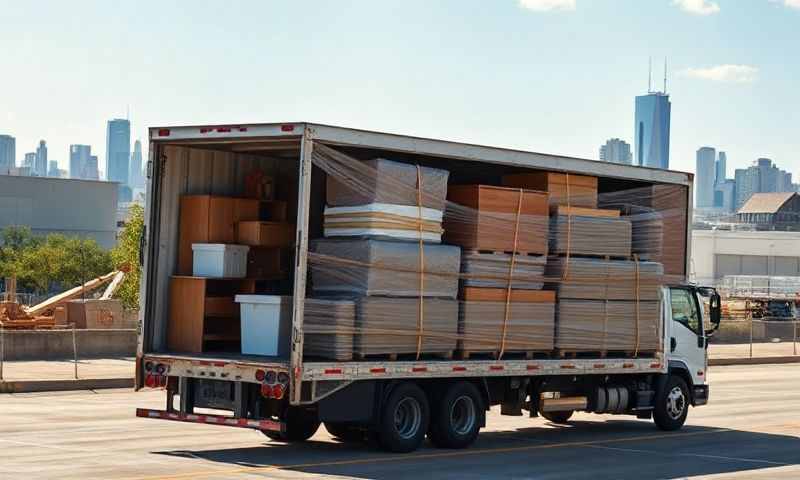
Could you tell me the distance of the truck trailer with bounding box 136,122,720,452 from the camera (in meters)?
15.8

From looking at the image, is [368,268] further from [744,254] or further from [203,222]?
[744,254]

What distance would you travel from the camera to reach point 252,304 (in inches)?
651

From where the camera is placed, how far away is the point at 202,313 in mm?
16781

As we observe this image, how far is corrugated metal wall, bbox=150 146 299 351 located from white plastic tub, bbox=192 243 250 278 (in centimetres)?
33

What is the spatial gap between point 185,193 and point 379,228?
2579 mm

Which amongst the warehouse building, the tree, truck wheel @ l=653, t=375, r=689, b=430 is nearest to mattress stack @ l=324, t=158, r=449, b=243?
truck wheel @ l=653, t=375, r=689, b=430

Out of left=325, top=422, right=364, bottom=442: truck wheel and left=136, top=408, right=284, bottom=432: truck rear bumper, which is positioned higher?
left=136, top=408, right=284, bottom=432: truck rear bumper

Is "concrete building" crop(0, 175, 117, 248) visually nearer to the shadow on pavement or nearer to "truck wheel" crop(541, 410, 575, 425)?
"truck wheel" crop(541, 410, 575, 425)

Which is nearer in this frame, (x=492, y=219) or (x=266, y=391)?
(x=266, y=391)

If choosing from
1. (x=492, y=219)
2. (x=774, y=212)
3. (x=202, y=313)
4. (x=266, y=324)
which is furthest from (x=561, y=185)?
(x=774, y=212)

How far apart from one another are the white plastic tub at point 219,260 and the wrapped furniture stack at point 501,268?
2622 millimetres

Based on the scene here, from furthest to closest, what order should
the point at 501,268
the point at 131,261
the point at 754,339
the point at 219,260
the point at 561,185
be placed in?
1. the point at 131,261
2. the point at 754,339
3. the point at 561,185
4. the point at 501,268
5. the point at 219,260

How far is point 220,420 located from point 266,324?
4.32ft

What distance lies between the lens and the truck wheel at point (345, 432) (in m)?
16.7
